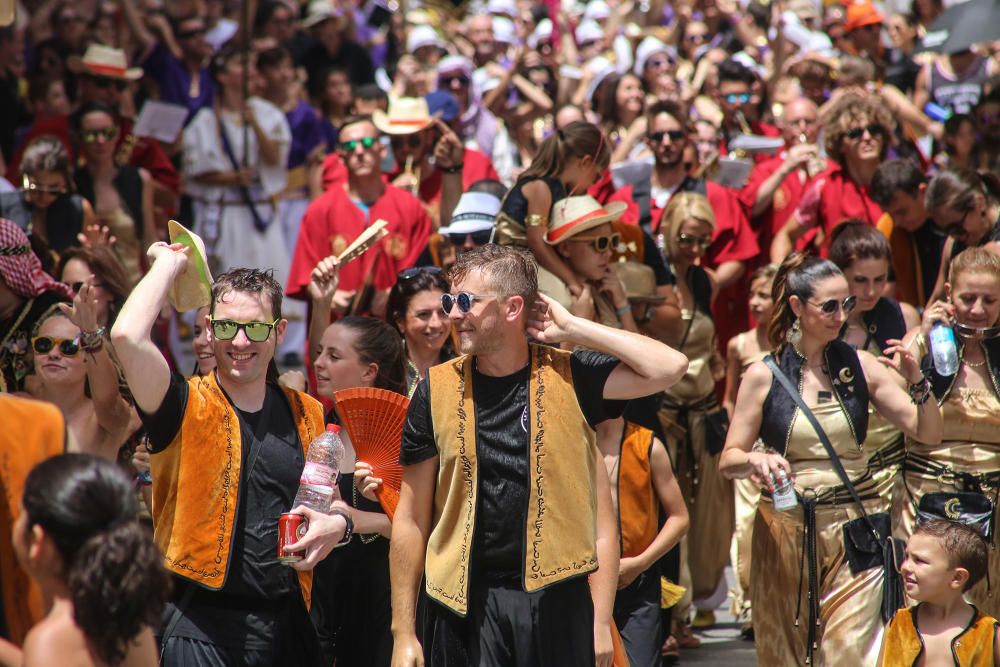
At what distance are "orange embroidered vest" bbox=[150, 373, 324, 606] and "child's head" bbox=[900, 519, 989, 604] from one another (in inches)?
102

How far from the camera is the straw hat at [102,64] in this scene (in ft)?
31.3

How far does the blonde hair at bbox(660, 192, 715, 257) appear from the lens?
297 inches

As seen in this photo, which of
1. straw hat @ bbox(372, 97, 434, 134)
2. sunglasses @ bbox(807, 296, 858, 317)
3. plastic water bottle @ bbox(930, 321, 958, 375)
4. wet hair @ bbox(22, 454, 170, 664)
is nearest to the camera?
wet hair @ bbox(22, 454, 170, 664)

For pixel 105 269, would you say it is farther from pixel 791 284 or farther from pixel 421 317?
pixel 791 284

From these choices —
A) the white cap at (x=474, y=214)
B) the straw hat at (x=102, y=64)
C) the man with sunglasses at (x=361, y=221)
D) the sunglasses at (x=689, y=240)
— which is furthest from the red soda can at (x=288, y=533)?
the straw hat at (x=102, y=64)

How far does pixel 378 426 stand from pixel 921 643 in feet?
7.19

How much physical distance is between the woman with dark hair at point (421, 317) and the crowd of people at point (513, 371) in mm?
16

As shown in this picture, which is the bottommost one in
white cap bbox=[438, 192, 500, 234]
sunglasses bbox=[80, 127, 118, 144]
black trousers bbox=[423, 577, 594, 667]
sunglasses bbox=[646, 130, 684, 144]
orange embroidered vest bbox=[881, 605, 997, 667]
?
sunglasses bbox=[80, 127, 118, 144]

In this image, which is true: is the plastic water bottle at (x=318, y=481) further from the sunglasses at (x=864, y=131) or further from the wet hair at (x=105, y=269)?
the sunglasses at (x=864, y=131)

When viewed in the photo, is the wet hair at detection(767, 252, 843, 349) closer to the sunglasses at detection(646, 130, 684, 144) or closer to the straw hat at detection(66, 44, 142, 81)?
the sunglasses at detection(646, 130, 684, 144)

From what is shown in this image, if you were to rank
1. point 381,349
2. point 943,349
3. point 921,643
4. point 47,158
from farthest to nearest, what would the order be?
point 47,158, point 943,349, point 381,349, point 921,643

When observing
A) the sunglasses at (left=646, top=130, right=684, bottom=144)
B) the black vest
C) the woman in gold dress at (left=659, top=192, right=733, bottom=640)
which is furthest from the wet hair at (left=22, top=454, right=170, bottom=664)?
the sunglasses at (left=646, top=130, right=684, bottom=144)

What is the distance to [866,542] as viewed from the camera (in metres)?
5.43

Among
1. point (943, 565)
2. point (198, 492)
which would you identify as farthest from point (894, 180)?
point (198, 492)
